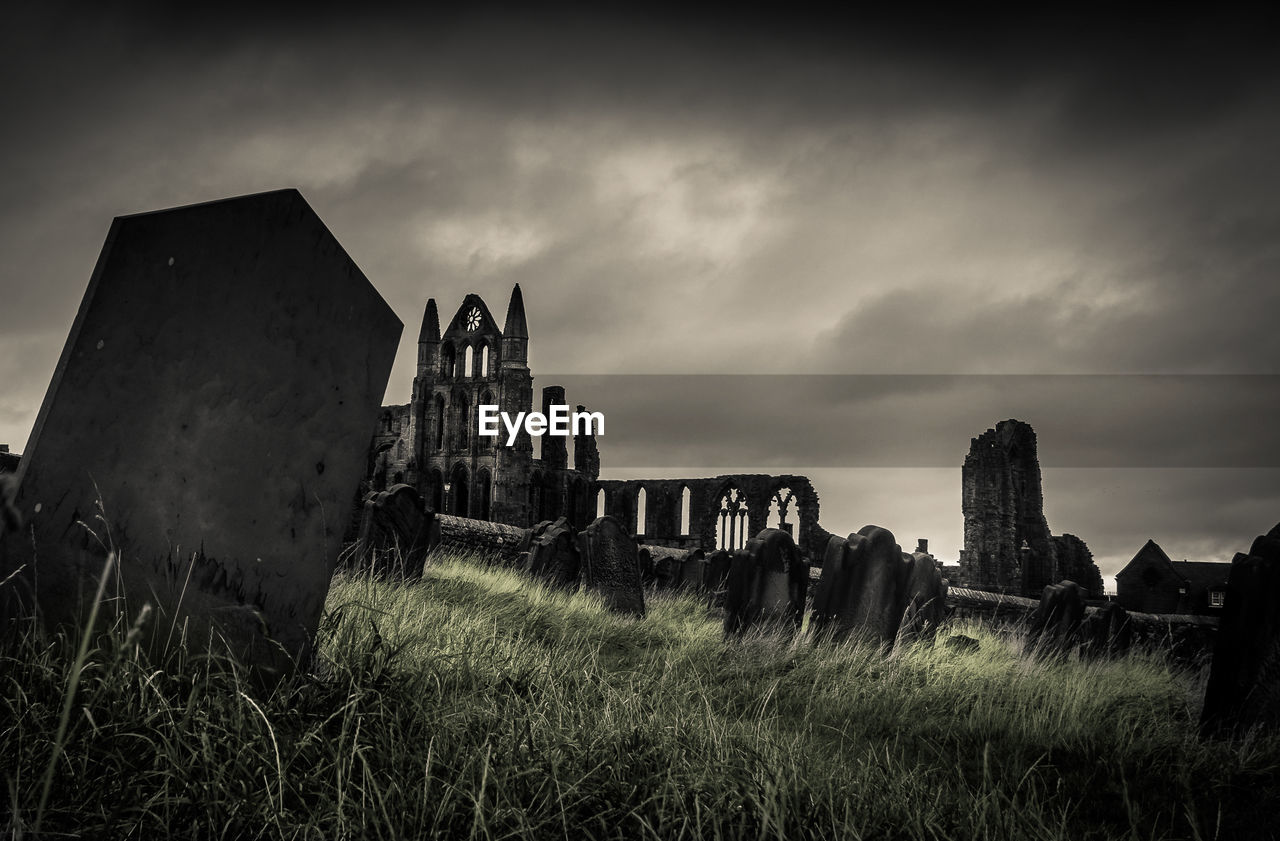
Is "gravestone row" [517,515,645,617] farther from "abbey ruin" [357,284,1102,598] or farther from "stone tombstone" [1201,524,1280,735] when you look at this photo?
"abbey ruin" [357,284,1102,598]

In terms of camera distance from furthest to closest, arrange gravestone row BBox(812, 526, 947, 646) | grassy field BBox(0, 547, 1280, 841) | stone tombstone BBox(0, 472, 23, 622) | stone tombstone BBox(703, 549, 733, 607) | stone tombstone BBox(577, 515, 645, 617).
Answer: stone tombstone BBox(703, 549, 733, 607), stone tombstone BBox(577, 515, 645, 617), gravestone row BBox(812, 526, 947, 646), stone tombstone BBox(0, 472, 23, 622), grassy field BBox(0, 547, 1280, 841)

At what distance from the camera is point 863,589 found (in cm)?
636

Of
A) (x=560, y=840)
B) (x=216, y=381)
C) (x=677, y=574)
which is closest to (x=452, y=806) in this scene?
(x=560, y=840)

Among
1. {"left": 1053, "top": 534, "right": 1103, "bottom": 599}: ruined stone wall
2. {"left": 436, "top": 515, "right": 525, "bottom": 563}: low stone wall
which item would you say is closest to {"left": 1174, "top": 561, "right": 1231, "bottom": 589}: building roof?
{"left": 1053, "top": 534, "right": 1103, "bottom": 599}: ruined stone wall

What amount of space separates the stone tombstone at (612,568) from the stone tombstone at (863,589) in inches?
86.2

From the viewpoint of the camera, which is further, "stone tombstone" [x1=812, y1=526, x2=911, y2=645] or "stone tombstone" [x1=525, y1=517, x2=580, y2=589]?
"stone tombstone" [x1=525, y1=517, x2=580, y2=589]

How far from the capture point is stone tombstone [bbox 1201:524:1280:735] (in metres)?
3.68

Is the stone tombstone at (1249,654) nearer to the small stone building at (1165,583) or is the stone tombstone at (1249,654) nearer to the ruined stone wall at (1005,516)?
the ruined stone wall at (1005,516)

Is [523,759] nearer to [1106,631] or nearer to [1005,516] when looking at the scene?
[1106,631]

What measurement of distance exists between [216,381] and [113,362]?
0.97ft

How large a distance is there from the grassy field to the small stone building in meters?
32.2

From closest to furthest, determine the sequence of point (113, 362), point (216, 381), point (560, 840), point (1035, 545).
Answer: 1. point (560, 840)
2. point (113, 362)
3. point (216, 381)
4. point (1035, 545)

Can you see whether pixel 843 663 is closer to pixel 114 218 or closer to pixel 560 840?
pixel 560 840

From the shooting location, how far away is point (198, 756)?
1.74 meters
